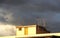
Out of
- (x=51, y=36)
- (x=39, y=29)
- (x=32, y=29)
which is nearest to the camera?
(x=51, y=36)

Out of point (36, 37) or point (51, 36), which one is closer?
point (51, 36)

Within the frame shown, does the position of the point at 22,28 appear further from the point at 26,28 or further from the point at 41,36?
the point at 41,36

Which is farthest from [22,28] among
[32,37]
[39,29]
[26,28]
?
[32,37]

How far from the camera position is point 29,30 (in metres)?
27.1

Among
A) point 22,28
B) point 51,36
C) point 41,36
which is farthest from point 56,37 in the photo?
point 22,28

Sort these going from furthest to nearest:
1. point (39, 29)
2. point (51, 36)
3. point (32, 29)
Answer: point (39, 29), point (32, 29), point (51, 36)

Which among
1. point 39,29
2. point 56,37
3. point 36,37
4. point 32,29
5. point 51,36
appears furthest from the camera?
point 39,29

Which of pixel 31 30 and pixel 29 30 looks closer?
pixel 31 30

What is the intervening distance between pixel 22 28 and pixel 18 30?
0.97m

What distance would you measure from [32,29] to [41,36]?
4.50 meters

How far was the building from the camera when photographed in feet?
87.2

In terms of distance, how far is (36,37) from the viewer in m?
22.8

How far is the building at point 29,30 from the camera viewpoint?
26578 millimetres

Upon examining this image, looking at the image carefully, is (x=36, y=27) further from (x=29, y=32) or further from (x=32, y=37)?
(x=32, y=37)
